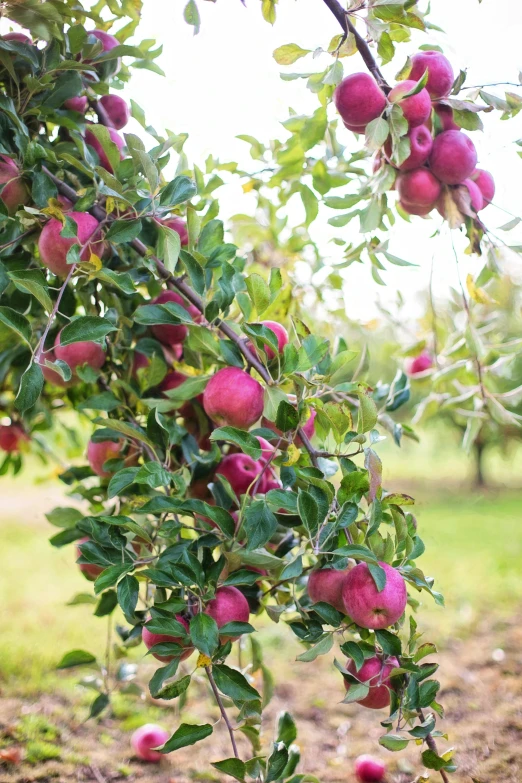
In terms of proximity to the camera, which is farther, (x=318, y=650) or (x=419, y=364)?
(x=419, y=364)

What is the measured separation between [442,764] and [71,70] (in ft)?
3.06

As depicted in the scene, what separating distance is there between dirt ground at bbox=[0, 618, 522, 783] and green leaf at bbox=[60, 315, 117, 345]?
0.77 meters

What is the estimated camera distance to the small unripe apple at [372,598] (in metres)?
0.67

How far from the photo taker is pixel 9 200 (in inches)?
31.2

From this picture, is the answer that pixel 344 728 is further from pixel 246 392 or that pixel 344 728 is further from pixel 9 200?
pixel 9 200

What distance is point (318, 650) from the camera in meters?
0.67

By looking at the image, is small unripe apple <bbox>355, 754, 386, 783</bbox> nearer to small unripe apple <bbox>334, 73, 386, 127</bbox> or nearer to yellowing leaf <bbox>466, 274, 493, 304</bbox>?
yellowing leaf <bbox>466, 274, 493, 304</bbox>

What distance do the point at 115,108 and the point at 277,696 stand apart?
1.46 meters

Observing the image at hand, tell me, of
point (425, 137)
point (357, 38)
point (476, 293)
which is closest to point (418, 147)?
point (425, 137)

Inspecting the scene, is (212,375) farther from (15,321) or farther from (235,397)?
(15,321)

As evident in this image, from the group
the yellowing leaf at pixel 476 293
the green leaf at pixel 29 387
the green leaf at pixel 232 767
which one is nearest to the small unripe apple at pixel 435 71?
the yellowing leaf at pixel 476 293

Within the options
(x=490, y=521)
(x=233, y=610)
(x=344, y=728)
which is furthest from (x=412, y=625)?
(x=490, y=521)

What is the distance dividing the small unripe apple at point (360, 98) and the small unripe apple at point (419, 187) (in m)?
0.10

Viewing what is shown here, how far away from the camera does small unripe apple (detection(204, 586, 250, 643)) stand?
74 cm
